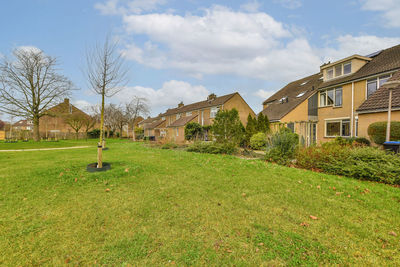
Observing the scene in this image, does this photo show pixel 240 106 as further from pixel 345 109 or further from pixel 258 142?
pixel 258 142

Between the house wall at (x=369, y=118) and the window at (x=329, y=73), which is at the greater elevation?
the window at (x=329, y=73)

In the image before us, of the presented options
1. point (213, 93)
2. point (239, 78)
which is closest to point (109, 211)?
point (239, 78)

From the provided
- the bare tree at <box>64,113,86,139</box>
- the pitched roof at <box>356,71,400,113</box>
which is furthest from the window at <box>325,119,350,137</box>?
the bare tree at <box>64,113,86,139</box>

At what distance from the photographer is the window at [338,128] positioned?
54.2 feet

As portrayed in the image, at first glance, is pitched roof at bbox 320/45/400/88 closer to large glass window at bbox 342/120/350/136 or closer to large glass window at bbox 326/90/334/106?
large glass window at bbox 326/90/334/106

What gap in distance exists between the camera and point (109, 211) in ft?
12.4

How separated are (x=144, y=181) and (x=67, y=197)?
2006 mm

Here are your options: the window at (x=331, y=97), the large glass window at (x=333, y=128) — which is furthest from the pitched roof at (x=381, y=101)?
the large glass window at (x=333, y=128)

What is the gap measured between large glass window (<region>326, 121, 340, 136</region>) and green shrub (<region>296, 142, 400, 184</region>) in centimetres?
1208

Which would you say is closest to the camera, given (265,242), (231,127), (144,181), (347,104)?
(265,242)

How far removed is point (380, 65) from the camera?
14.9m

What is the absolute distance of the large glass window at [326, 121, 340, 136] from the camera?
17.3m

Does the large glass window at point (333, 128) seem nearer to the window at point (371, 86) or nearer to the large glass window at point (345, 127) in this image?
the large glass window at point (345, 127)

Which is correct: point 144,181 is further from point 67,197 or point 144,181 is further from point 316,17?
point 316,17
